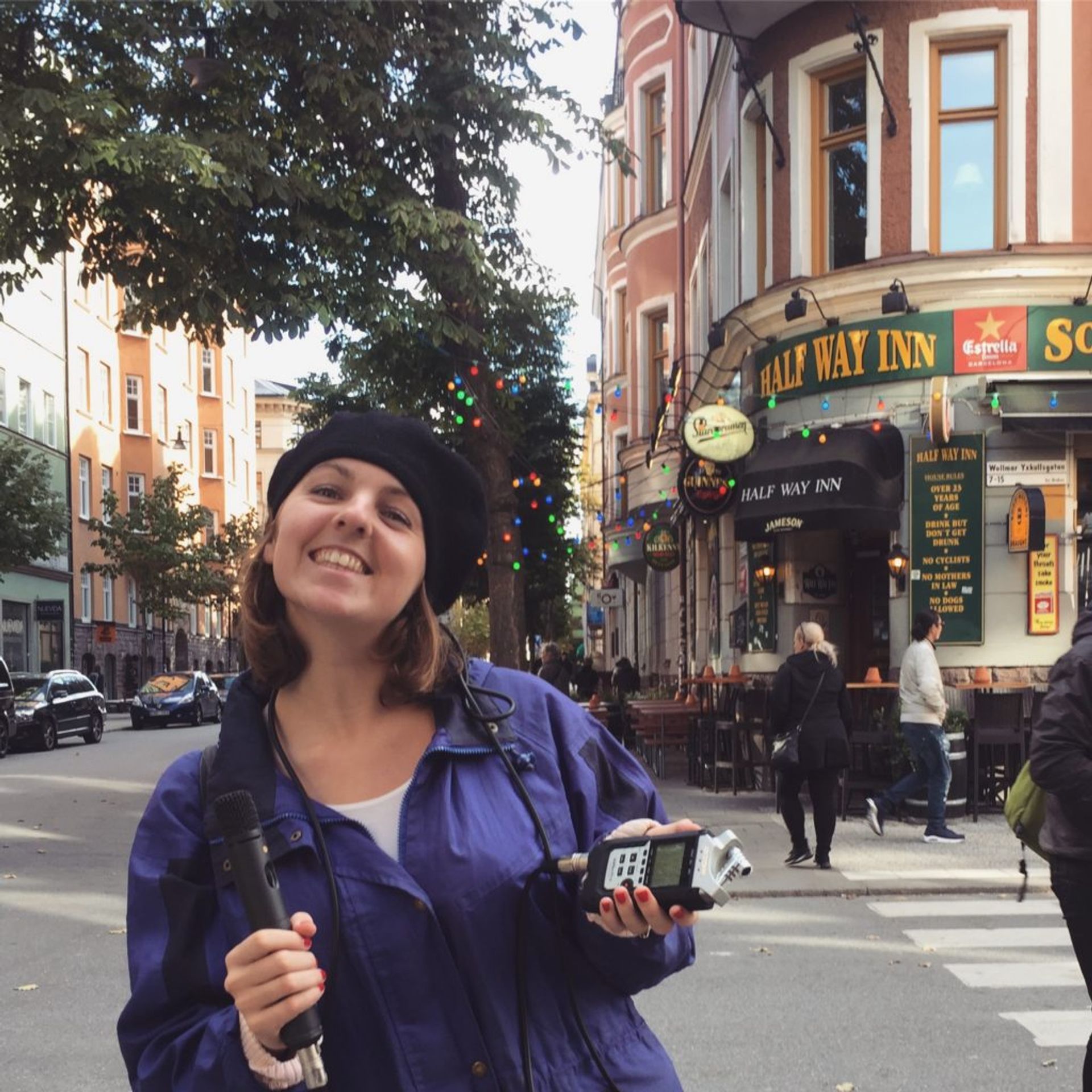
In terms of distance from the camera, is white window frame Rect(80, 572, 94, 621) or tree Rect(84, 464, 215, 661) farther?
white window frame Rect(80, 572, 94, 621)

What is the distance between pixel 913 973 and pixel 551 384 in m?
22.0

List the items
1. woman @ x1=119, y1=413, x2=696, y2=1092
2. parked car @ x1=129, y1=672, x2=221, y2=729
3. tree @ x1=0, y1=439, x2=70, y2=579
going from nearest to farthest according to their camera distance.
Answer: woman @ x1=119, y1=413, x2=696, y2=1092
tree @ x1=0, y1=439, x2=70, y2=579
parked car @ x1=129, y1=672, x2=221, y2=729

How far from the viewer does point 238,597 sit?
2.37m

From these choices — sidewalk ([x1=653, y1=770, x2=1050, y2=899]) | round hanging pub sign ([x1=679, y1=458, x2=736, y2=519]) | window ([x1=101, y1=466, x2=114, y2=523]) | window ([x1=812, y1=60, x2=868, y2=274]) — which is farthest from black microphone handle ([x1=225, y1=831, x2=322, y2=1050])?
window ([x1=101, y1=466, x2=114, y2=523])

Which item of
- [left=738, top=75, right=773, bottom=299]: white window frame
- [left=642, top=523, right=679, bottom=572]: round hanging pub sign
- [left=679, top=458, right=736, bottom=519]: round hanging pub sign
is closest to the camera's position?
[left=679, top=458, right=736, bottom=519]: round hanging pub sign

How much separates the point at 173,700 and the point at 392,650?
35220 millimetres

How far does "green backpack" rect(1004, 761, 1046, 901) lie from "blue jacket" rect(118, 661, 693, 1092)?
8.22 feet

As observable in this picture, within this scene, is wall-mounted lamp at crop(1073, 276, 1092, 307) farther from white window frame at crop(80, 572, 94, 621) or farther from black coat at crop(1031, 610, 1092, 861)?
white window frame at crop(80, 572, 94, 621)

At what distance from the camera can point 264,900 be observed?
1.65m

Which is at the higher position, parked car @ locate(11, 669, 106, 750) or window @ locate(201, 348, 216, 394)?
window @ locate(201, 348, 216, 394)

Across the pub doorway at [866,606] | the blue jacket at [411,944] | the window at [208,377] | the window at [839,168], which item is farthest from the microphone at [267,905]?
the window at [208,377]

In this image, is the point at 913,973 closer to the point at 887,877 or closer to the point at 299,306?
the point at 887,877

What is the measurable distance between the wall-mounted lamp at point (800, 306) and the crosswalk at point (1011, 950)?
742 centimetres

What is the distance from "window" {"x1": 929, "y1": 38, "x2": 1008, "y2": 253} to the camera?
14523 mm
